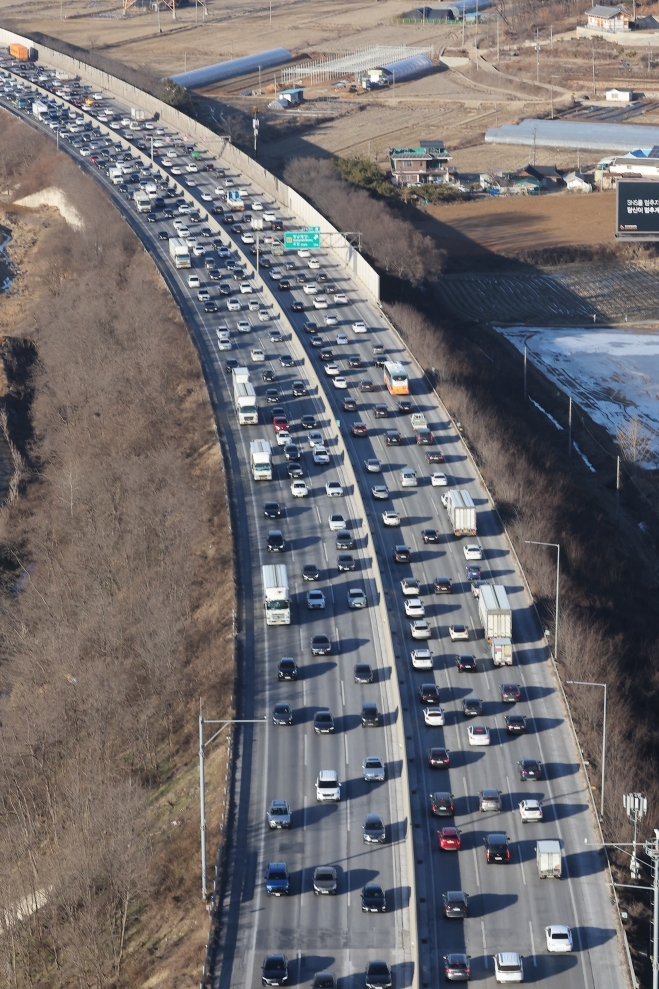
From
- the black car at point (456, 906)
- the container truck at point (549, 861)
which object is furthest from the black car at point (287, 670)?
the black car at point (456, 906)

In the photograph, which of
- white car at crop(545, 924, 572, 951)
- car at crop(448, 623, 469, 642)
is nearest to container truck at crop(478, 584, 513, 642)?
car at crop(448, 623, 469, 642)

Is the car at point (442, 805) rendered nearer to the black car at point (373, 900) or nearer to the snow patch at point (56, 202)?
the black car at point (373, 900)

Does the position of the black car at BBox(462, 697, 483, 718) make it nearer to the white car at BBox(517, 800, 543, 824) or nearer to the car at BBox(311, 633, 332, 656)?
the white car at BBox(517, 800, 543, 824)

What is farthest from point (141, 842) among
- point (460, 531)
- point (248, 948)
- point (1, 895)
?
point (460, 531)

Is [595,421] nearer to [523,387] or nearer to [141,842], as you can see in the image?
[523,387]

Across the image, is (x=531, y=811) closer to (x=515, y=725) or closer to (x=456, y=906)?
(x=515, y=725)
